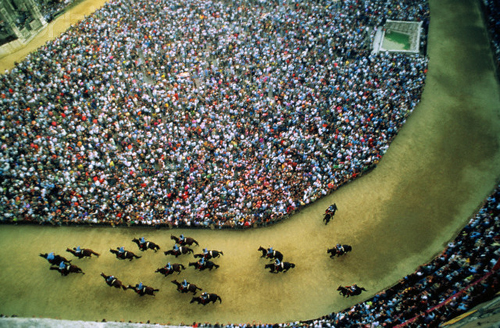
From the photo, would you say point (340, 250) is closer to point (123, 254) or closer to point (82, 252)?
point (123, 254)

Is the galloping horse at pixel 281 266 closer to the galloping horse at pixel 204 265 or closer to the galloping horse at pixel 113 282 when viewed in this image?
the galloping horse at pixel 204 265

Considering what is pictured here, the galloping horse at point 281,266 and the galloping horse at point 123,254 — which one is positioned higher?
the galloping horse at point 123,254

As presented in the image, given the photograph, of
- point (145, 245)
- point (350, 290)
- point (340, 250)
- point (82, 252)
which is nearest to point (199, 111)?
point (145, 245)

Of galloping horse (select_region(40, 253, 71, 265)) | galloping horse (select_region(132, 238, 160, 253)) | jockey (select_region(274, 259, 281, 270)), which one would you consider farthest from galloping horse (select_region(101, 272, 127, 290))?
jockey (select_region(274, 259, 281, 270))

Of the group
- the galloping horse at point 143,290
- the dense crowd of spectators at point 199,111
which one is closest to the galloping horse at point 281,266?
the dense crowd of spectators at point 199,111

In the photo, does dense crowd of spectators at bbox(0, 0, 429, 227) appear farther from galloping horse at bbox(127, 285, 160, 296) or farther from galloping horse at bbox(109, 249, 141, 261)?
galloping horse at bbox(127, 285, 160, 296)

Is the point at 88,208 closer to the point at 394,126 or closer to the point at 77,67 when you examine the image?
the point at 77,67
